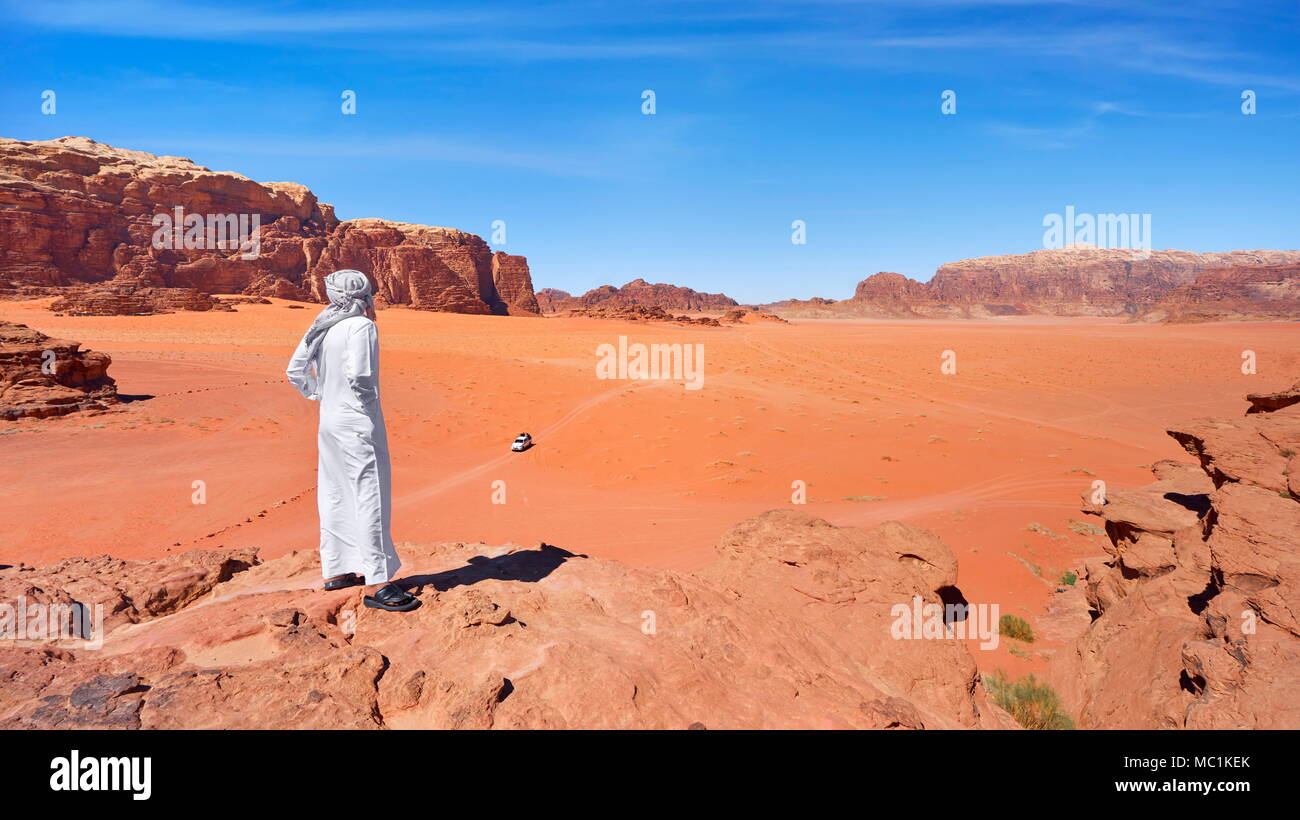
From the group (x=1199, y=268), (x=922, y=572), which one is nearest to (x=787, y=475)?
(x=922, y=572)

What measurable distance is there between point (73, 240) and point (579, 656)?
72.5 meters

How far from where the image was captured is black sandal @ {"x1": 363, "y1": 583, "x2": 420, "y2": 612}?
3.99 metres

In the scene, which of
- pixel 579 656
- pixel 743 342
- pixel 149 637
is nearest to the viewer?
pixel 579 656

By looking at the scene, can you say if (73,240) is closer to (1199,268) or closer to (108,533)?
(108,533)

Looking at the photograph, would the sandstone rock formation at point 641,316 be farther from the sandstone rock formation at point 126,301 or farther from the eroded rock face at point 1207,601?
the eroded rock face at point 1207,601

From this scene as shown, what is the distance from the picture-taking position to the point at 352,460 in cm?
444

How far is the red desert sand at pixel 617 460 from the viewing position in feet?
27.8

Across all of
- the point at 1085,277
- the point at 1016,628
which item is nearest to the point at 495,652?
the point at 1016,628

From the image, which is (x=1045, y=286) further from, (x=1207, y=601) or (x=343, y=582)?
(x=343, y=582)

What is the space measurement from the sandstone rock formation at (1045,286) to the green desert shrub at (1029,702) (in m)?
136

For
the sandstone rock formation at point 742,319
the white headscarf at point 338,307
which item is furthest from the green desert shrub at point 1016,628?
the sandstone rock formation at point 742,319

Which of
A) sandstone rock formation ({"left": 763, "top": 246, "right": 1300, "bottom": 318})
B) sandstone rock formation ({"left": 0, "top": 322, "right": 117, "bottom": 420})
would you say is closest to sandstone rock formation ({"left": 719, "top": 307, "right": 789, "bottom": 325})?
sandstone rock formation ({"left": 763, "top": 246, "right": 1300, "bottom": 318})

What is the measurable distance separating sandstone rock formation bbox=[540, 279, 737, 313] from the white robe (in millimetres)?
126181

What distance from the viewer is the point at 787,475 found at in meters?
12.8
